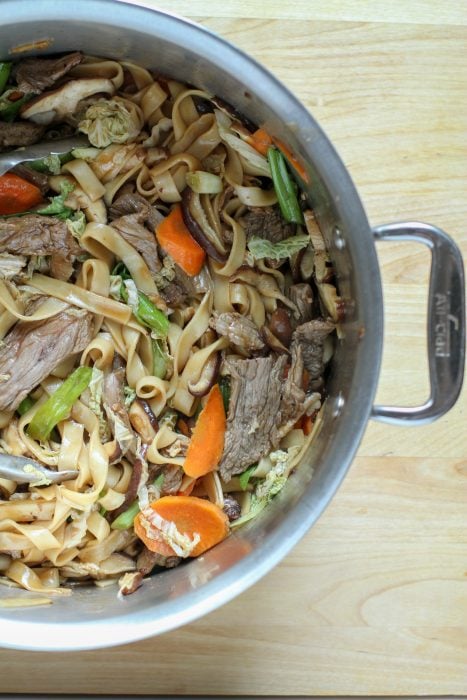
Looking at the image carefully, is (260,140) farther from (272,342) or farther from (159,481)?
(159,481)

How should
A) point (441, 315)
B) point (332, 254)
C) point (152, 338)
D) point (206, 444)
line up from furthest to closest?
point (152, 338)
point (206, 444)
point (332, 254)
point (441, 315)

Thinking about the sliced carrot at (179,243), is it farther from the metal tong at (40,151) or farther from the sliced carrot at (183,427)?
the sliced carrot at (183,427)

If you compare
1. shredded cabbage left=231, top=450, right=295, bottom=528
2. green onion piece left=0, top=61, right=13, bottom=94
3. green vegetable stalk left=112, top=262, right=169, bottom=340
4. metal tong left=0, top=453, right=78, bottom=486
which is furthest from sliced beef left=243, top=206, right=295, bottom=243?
metal tong left=0, top=453, right=78, bottom=486

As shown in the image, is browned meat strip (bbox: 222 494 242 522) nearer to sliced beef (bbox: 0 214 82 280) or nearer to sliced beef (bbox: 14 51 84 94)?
sliced beef (bbox: 0 214 82 280)

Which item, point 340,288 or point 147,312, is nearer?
point 340,288

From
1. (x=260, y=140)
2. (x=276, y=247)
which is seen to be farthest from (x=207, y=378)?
(x=260, y=140)

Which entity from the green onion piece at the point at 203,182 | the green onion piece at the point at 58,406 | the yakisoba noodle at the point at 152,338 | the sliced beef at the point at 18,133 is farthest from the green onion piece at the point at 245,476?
the sliced beef at the point at 18,133

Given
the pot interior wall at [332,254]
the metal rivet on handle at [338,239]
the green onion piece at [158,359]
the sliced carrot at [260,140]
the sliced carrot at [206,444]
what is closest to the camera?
the pot interior wall at [332,254]
